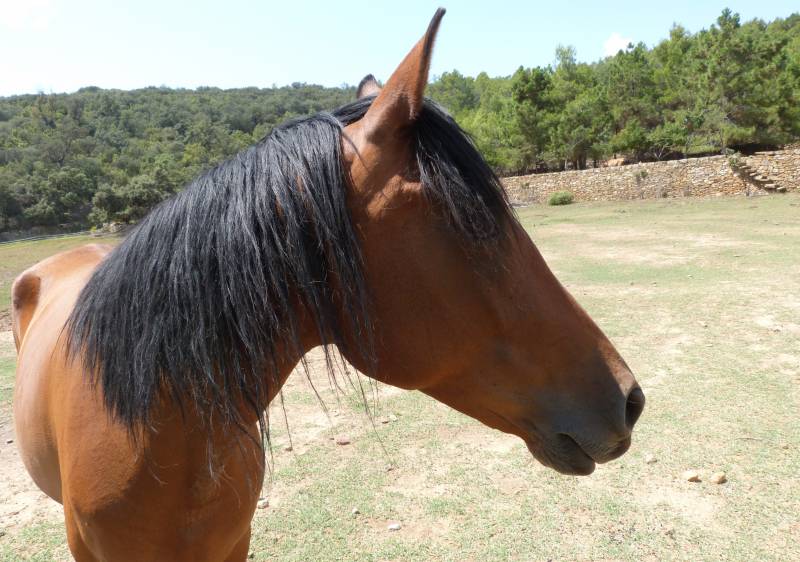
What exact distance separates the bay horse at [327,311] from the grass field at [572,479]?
1.71 m

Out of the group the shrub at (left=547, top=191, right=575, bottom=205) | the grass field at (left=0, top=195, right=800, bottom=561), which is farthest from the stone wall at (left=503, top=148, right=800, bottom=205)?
the grass field at (left=0, top=195, right=800, bottom=561)

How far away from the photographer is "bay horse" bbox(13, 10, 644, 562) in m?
1.03

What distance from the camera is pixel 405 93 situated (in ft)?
3.26

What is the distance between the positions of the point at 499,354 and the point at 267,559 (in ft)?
7.16

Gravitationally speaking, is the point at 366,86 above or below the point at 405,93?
above

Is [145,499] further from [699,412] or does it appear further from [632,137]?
[632,137]

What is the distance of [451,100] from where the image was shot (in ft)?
209

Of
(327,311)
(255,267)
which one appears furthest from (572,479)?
(255,267)

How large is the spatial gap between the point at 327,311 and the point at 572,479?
2657 millimetres

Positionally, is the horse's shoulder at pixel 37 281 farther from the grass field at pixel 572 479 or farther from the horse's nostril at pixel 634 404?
the horse's nostril at pixel 634 404

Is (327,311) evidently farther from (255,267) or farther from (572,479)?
(572,479)

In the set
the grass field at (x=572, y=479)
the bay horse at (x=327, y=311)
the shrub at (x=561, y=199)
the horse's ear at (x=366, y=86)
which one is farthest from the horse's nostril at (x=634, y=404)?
the shrub at (x=561, y=199)

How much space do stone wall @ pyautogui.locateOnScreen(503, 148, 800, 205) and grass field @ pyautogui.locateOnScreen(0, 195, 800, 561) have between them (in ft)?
59.9

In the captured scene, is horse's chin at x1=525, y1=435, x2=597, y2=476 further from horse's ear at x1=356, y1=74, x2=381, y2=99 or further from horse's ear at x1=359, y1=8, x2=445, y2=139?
horse's ear at x1=356, y1=74, x2=381, y2=99
